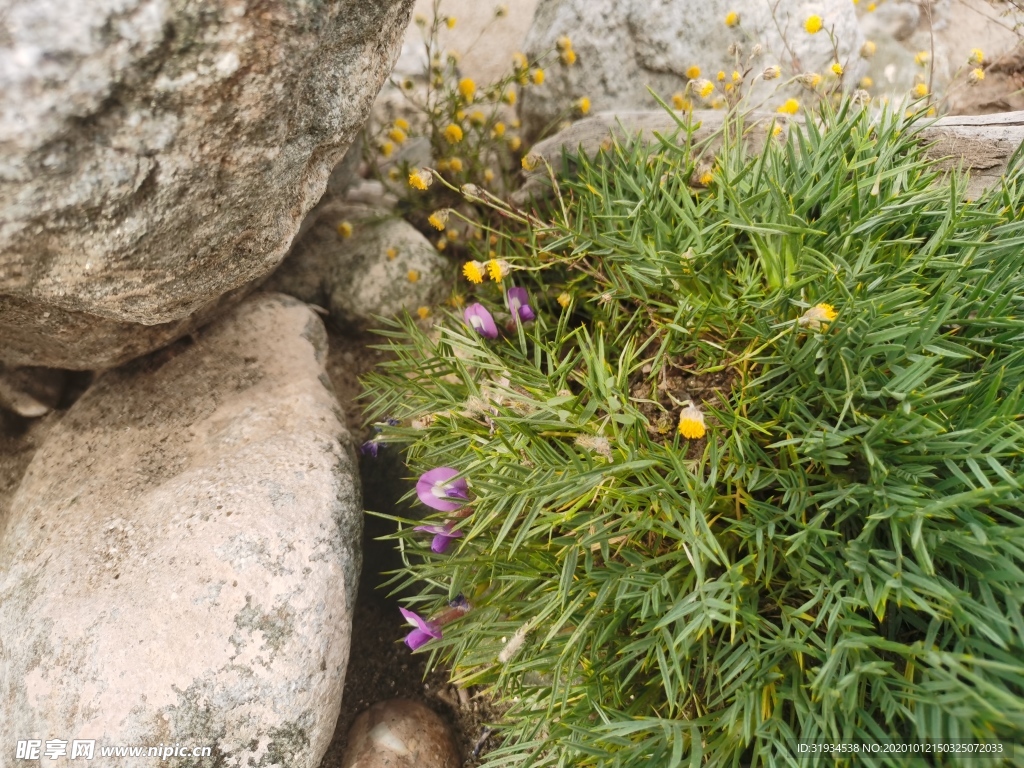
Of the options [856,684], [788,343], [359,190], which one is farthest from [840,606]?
[359,190]

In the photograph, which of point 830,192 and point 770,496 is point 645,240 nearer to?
point 830,192

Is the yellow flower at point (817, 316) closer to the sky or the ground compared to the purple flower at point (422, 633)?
closer to the sky

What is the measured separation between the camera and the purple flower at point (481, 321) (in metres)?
2.20

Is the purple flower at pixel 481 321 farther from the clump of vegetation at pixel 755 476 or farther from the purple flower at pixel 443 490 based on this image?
the purple flower at pixel 443 490

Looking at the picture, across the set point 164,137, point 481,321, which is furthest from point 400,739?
point 164,137

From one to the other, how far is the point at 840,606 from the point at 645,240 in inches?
46.6

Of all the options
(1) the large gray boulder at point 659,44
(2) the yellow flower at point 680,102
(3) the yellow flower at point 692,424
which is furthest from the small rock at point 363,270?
(3) the yellow flower at point 692,424

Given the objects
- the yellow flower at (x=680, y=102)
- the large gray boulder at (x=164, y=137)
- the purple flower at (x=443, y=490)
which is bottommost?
the purple flower at (x=443, y=490)

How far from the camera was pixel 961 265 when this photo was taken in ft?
5.59

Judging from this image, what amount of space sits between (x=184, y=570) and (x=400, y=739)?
2.85ft

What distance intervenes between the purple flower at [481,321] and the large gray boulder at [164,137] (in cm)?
59

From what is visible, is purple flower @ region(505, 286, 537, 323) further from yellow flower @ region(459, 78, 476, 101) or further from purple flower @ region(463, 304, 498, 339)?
yellow flower @ region(459, 78, 476, 101)

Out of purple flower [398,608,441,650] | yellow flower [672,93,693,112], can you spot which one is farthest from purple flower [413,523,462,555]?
yellow flower [672,93,693,112]

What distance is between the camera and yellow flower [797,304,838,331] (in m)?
1.58
